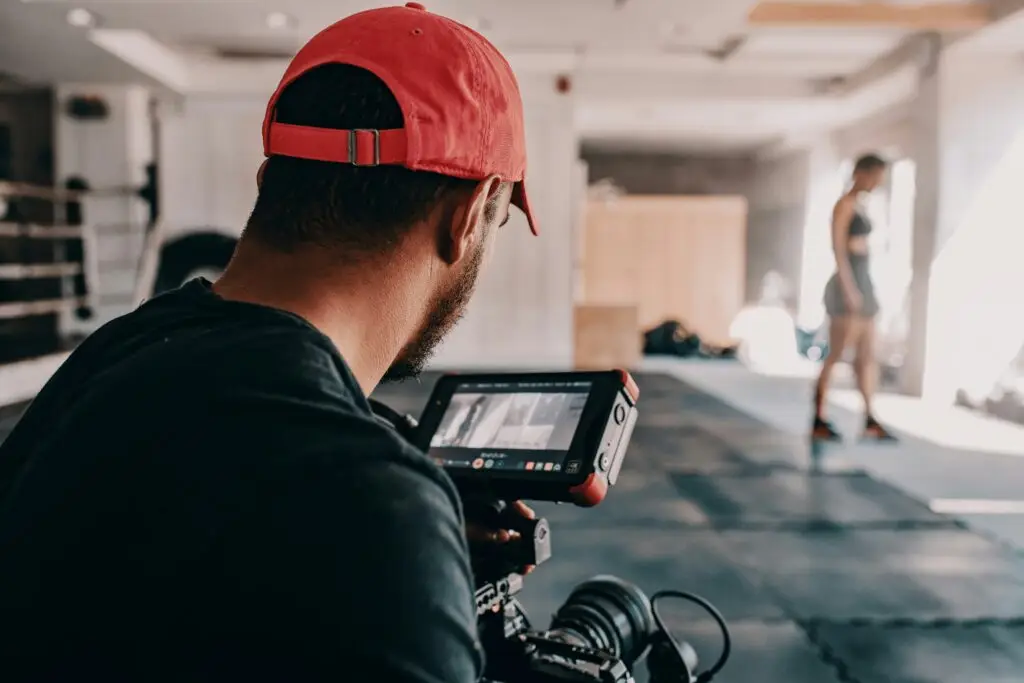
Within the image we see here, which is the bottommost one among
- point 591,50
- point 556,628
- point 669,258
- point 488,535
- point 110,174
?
point 556,628

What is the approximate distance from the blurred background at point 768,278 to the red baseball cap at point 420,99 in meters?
1.58

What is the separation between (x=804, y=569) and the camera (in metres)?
2.45

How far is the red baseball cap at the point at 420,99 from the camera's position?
0.58 metres

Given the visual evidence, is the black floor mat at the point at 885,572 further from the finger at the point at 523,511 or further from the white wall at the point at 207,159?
the white wall at the point at 207,159

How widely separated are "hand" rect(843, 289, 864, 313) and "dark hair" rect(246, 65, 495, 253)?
3.92 m

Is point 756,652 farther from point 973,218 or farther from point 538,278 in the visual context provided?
point 538,278

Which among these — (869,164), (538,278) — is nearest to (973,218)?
(869,164)

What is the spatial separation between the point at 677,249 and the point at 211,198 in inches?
196

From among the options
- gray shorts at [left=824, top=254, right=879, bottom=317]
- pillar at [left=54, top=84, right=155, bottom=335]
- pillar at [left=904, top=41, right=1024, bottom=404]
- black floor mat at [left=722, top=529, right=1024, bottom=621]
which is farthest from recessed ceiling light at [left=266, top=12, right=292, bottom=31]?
pillar at [left=904, top=41, right=1024, bottom=404]

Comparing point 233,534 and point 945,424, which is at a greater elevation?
point 233,534

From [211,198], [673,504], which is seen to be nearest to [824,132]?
[211,198]

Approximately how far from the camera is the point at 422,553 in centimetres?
44

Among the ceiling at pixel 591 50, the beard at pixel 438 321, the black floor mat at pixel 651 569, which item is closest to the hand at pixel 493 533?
the beard at pixel 438 321

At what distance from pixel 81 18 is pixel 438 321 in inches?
206
